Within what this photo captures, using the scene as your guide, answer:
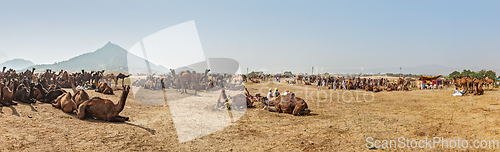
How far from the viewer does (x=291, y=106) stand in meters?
14.8

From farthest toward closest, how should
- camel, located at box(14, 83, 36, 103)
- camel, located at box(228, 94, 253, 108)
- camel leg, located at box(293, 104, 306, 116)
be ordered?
camel, located at box(228, 94, 253, 108), camel leg, located at box(293, 104, 306, 116), camel, located at box(14, 83, 36, 103)

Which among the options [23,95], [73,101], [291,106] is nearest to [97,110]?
[73,101]

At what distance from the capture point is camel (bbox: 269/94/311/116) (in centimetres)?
1438

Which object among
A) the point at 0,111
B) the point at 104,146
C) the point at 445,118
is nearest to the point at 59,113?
the point at 0,111

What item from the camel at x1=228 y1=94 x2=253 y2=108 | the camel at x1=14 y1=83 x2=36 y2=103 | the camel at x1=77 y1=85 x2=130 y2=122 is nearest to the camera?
the camel at x1=77 y1=85 x2=130 y2=122

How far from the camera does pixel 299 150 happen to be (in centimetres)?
826

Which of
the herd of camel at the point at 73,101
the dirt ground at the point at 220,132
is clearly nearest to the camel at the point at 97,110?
the herd of camel at the point at 73,101

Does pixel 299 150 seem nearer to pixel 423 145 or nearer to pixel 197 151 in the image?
pixel 197 151

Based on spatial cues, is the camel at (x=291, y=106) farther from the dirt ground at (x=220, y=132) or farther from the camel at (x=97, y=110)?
the camel at (x=97, y=110)

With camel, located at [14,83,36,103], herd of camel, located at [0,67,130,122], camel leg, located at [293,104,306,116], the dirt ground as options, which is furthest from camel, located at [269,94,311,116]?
camel, located at [14,83,36,103]

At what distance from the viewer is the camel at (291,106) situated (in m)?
14.4

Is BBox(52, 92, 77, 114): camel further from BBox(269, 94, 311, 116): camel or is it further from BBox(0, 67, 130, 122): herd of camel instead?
BBox(269, 94, 311, 116): camel

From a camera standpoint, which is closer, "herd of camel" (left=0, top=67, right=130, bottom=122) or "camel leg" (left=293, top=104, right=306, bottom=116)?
"herd of camel" (left=0, top=67, right=130, bottom=122)

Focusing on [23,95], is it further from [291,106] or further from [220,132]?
[291,106]
